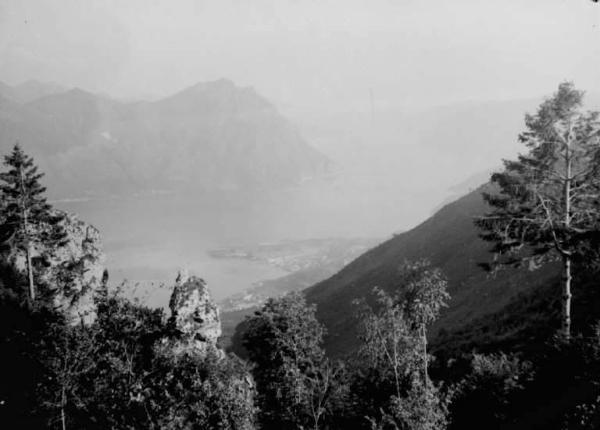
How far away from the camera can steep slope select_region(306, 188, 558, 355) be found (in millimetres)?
43688

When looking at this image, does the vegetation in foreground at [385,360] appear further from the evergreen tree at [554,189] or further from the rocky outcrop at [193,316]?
the rocky outcrop at [193,316]

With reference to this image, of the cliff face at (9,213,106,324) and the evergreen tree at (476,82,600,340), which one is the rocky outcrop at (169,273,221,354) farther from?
the evergreen tree at (476,82,600,340)

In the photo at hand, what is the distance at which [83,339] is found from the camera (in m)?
27.2

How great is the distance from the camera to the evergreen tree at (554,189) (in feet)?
77.9

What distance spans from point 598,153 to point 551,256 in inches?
256

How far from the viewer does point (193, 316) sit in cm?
3509

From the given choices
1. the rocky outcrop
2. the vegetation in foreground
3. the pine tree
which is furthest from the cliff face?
the vegetation in foreground

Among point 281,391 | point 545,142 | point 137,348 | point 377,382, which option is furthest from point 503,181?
point 137,348

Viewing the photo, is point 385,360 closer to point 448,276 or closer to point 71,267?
point 448,276

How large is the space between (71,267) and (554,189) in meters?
47.4

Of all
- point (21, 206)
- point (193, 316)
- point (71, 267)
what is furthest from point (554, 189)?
point (71, 267)

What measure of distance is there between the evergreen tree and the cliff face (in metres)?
40.6

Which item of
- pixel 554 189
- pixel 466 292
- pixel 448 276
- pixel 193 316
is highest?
pixel 554 189

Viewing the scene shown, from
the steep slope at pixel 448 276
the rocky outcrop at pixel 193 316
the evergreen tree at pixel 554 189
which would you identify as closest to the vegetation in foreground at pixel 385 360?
the evergreen tree at pixel 554 189
